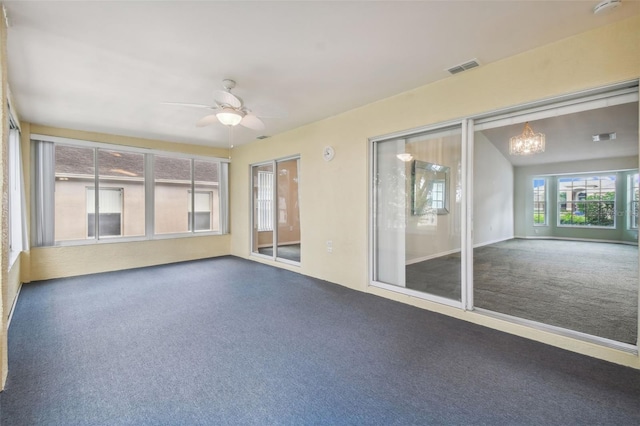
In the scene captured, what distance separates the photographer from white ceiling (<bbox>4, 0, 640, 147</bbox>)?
206 cm

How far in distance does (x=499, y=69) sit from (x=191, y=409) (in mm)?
3862

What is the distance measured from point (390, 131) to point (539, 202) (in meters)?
6.32

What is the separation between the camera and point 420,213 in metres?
3.73

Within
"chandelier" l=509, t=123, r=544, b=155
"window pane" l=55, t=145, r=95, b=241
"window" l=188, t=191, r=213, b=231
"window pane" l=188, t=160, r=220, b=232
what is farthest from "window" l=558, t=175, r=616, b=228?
"window pane" l=55, t=145, r=95, b=241

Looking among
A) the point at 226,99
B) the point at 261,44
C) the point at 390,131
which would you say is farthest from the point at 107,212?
the point at 390,131

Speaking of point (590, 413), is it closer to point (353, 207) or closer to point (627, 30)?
point (627, 30)

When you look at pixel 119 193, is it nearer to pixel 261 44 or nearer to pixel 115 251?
pixel 115 251

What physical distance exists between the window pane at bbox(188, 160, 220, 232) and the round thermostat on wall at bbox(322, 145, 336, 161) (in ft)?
11.3

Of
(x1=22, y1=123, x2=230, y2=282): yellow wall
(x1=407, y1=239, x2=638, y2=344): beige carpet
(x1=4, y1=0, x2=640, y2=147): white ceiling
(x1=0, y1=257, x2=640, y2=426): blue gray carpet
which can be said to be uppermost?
(x1=4, y1=0, x2=640, y2=147): white ceiling

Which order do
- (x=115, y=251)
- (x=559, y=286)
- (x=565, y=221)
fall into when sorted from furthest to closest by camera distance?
(x=565, y=221)
(x=115, y=251)
(x=559, y=286)

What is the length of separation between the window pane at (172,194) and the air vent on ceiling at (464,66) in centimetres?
567

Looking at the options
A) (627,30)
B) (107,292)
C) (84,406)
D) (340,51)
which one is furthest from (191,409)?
(627,30)

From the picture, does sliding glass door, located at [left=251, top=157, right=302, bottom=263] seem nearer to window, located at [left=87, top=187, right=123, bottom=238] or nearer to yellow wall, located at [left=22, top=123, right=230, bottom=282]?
yellow wall, located at [left=22, top=123, right=230, bottom=282]

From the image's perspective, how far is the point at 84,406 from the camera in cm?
178
